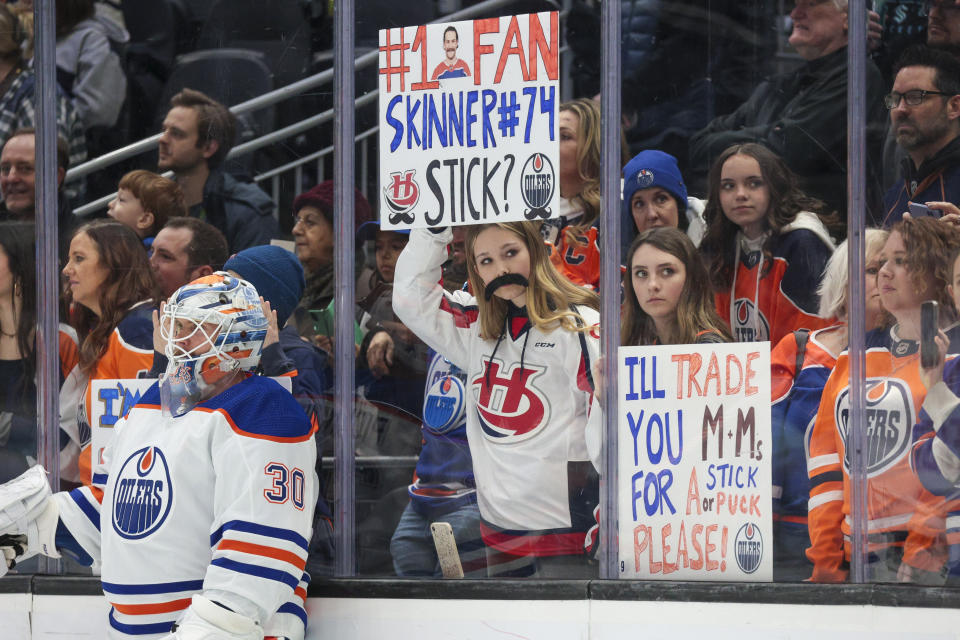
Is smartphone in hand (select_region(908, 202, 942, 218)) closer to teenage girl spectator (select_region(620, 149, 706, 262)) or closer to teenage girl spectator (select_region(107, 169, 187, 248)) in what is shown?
teenage girl spectator (select_region(620, 149, 706, 262))

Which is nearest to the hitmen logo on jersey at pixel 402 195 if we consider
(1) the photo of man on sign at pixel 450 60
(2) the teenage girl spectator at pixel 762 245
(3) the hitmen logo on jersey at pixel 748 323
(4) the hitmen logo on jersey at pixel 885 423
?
(1) the photo of man on sign at pixel 450 60

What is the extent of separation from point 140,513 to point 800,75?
7.09 ft

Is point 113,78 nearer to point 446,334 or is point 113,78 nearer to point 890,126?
point 446,334

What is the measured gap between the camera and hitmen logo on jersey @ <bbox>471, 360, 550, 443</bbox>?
3703 millimetres

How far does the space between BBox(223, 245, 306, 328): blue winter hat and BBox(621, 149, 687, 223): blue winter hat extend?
1.06 m

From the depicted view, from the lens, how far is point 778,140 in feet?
11.6

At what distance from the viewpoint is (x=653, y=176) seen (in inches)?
143

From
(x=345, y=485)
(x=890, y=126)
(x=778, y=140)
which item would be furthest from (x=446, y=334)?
(x=890, y=126)

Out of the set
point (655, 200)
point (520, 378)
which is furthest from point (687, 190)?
point (520, 378)

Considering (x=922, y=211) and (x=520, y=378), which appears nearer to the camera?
(x=922, y=211)

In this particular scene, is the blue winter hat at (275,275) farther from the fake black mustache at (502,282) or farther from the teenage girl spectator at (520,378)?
the fake black mustache at (502,282)

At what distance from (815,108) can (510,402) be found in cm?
122

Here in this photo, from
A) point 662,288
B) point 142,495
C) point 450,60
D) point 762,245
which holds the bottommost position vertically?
point 142,495

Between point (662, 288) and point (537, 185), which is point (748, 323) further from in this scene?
point (537, 185)
